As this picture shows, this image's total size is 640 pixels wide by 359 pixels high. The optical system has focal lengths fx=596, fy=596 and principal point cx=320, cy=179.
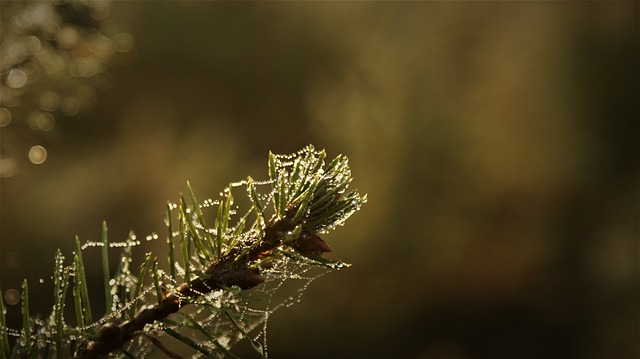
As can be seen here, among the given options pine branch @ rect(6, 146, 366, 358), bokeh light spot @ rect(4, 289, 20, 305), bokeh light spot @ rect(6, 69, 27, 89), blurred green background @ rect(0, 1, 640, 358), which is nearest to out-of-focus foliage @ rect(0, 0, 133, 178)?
bokeh light spot @ rect(6, 69, 27, 89)

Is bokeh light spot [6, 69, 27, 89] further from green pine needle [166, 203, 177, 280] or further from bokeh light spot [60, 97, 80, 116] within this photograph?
green pine needle [166, 203, 177, 280]

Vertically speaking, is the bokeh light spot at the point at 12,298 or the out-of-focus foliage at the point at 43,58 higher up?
the out-of-focus foliage at the point at 43,58

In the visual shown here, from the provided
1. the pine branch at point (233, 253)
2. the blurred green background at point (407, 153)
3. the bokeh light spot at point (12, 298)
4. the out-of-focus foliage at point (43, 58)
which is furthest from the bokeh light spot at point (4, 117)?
the blurred green background at point (407, 153)

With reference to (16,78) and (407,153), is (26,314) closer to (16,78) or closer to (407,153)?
(16,78)

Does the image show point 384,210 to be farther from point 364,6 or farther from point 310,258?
point 310,258

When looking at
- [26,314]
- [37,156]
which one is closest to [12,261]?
[37,156]

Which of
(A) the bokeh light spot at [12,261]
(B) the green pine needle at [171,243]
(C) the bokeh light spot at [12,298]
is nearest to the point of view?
(B) the green pine needle at [171,243]

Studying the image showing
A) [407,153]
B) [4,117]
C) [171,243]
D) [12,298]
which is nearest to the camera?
[171,243]

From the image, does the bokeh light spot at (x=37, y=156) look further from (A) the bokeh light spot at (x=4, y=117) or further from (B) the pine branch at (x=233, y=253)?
(B) the pine branch at (x=233, y=253)
